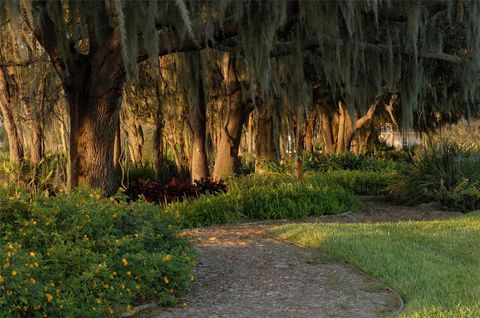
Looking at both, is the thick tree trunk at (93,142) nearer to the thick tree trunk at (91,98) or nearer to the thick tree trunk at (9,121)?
the thick tree trunk at (91,98)

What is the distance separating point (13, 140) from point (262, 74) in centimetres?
650

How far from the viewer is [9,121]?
498 inches

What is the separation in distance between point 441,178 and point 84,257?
920 centimetres

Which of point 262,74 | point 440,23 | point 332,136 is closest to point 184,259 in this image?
point 262,74

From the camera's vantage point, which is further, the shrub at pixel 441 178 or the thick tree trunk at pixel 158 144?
the thick tree trunk at pixel 158 144

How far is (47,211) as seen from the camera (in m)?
5.29

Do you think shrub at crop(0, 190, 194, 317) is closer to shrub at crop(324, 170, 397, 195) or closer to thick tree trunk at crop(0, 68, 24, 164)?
thick tree trunk at crop(0, 68, 24, 164)

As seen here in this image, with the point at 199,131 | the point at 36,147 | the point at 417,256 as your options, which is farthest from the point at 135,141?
the point at 417,256

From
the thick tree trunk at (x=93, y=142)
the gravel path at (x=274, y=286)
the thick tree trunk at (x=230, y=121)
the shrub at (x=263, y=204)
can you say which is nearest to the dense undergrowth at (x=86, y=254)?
the gravel path at (x=274, y=286)

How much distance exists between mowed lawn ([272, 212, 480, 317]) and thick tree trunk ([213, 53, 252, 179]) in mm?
5516

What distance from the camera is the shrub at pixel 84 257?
4126 mm

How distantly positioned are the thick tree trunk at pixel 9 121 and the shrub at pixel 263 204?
171 inches

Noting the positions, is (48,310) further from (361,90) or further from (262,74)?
(361,90)

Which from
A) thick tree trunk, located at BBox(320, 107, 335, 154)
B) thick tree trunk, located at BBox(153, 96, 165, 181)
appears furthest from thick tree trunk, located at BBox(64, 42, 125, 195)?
thick tree trunk, located at BBox(320, 107, 335, 154)
